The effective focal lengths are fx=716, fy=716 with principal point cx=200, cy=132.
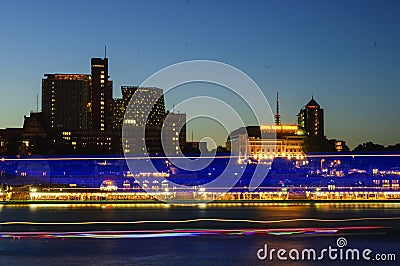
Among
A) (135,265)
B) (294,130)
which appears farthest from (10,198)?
(294,130)

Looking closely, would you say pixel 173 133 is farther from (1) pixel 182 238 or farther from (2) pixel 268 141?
(1) pixel 182 238

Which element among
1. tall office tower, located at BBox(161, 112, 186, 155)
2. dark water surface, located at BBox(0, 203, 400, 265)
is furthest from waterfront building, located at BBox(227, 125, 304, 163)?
dark water surface, located at BBox(0, 203, 400, 265)

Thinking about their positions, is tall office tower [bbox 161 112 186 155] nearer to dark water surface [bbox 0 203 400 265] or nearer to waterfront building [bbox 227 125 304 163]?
waterfront building [bbox 227 125 304 163]

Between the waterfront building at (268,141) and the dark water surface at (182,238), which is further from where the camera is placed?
the waterfront building at (268,141)

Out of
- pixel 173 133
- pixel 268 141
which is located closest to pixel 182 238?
pixel 268 141

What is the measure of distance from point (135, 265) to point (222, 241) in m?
4.64

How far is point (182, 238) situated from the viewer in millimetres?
19234

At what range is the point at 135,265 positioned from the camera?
46.5 feet

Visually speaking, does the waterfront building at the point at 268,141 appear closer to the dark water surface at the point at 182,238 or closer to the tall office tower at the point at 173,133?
the tall office tower at the point at 173,133

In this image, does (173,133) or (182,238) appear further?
(173,133)

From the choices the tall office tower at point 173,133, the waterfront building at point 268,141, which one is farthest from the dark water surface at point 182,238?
the tall office tower at point 173,133

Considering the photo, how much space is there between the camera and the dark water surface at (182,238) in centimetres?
1518

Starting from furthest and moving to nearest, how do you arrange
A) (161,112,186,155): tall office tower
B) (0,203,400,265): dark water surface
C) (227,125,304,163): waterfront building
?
1. (161,112,186,155): tall office tower
2. (227,125,304,163): waterfront building
3. (0,203,400,265): dark water surface

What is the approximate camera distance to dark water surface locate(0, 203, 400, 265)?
15.2 meters
